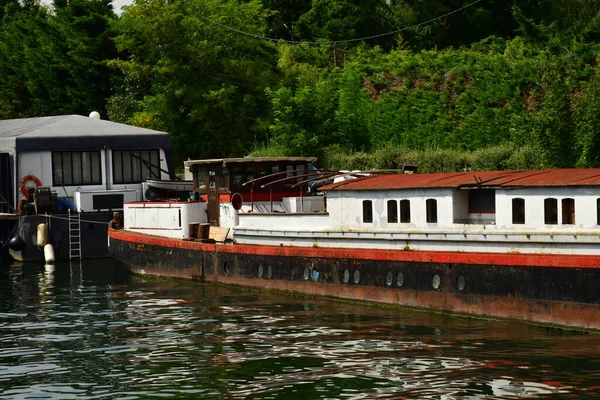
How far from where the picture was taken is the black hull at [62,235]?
136 feet

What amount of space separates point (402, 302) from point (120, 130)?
72.3 ft

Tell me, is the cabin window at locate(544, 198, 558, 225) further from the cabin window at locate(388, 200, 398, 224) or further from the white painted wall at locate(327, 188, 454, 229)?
the cabin window at locate(388, 200, 398, 224)

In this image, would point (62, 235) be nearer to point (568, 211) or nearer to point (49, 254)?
point (49, 254)

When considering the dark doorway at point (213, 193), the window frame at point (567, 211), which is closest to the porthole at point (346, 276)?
the window frame at point (567, 211)

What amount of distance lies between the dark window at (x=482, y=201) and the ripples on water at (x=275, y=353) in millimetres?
2810

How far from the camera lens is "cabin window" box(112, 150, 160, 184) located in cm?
4416

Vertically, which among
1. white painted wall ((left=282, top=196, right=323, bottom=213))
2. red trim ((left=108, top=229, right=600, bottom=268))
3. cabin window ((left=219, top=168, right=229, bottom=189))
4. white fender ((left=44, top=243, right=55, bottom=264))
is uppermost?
cabin window ((left=219, top=168, right=229, bottom=189))

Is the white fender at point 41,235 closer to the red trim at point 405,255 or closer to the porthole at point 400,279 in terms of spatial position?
the red trim at point 405,255

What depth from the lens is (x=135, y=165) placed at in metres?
44.6

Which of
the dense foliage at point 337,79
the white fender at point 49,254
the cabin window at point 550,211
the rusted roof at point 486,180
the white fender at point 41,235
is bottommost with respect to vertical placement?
the white fender at point 49,254

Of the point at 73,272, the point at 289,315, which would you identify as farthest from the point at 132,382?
the point at 73,272

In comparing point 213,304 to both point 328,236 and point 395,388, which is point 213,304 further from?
point 395,388

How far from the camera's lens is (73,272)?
37.8 metres

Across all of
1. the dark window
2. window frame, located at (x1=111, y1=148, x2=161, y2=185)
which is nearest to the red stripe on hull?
the dark window
